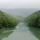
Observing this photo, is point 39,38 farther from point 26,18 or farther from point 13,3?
point 13,3

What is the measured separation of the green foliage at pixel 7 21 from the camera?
1.38 metres

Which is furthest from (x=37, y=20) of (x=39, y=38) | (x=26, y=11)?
(x=39, y=38)

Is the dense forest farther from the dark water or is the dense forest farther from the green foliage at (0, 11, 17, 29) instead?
the green foliage at (0, 11, 17, 29)

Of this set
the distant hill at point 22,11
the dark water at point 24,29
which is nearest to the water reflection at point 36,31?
the dark water at point 24,29

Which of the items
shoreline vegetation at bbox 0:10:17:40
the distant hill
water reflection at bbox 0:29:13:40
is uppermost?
the distant hill

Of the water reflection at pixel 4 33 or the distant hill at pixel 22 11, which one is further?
the distant hill at pixel 22 11

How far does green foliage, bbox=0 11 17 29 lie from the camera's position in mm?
1378

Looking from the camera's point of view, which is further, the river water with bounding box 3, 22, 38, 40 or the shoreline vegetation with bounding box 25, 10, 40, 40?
the shoreline vegetation with bounding box 25, 10, 40, 40

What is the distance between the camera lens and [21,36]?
1172 millimetres

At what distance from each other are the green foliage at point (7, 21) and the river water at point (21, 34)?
0.09m

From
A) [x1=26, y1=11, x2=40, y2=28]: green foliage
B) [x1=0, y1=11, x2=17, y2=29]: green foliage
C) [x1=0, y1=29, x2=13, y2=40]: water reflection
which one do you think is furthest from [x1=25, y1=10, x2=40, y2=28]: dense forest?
[x1=0, y1=29, x2=13, y2=40]: water reflection

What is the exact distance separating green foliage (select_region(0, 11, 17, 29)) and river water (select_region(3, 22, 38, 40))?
0.09 metres

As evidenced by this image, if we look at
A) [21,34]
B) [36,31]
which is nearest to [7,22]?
[21,34]

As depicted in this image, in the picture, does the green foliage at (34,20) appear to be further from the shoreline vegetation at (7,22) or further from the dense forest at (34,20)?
the shoreline vegetation at (7,22)
